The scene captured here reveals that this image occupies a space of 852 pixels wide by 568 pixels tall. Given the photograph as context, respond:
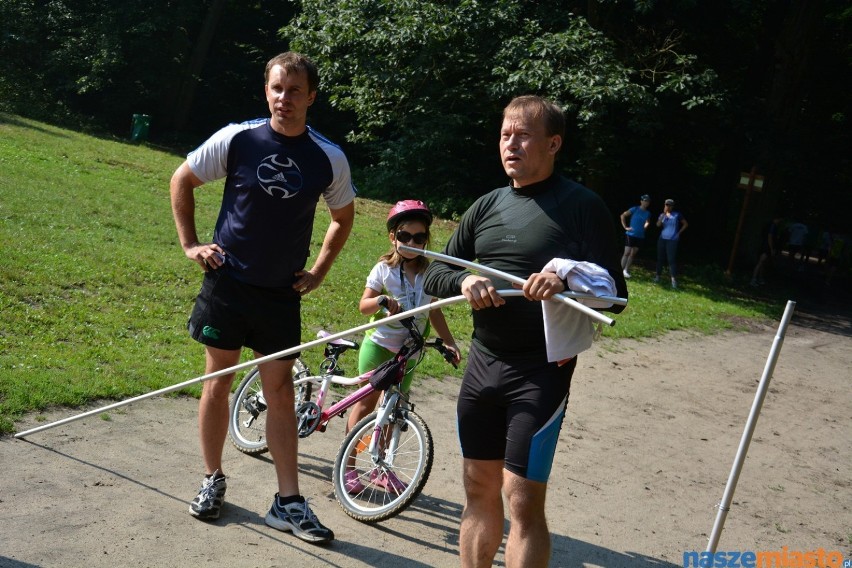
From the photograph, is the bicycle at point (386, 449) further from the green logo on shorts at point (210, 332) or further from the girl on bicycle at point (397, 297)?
the green logo on shorts at point (210, 332)

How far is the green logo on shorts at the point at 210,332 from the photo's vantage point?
450 cm

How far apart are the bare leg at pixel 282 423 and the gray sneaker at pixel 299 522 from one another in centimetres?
8

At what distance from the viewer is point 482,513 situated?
12.5 feet

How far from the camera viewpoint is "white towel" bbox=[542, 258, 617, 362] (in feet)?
11.1

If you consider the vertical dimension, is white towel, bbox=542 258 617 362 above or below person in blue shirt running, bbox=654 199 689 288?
below

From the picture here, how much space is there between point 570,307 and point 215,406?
6.87ft

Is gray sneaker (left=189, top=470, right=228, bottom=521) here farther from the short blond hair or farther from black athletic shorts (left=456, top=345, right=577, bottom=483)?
the short blond hair

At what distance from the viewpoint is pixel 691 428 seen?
838cm

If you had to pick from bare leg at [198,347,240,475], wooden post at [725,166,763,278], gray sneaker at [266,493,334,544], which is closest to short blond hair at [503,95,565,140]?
bare leg at [198,347,240,475]

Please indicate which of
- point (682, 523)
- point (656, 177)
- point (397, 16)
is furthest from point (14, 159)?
point (656, 177)

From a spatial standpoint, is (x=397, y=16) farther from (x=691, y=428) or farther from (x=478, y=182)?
(x=691, y=428)

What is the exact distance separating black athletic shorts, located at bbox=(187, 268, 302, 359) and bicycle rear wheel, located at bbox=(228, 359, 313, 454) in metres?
1.24

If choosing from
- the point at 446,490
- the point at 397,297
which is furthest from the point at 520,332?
the point at 446,490

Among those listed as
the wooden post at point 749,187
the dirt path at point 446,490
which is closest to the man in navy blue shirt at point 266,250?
the dirt path at point 446,490
